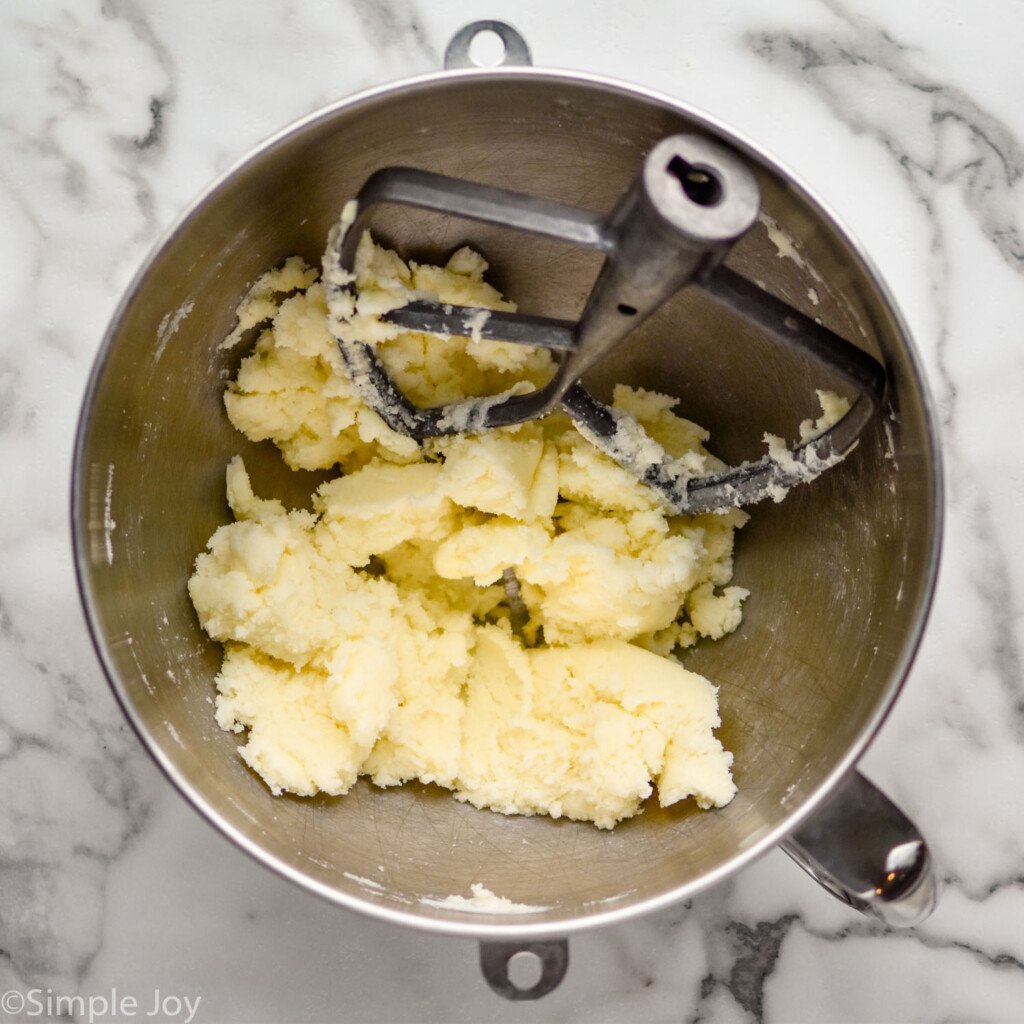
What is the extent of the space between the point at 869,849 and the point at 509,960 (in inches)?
11.8

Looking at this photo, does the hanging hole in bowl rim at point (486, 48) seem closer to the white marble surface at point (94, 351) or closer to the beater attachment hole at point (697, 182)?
the white marble surface at point (94, 351)

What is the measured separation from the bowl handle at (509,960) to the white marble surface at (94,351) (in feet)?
0.55

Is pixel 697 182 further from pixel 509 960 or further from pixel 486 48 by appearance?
pixel 509 960

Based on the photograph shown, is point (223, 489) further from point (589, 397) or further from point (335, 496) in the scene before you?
point (589, 397)

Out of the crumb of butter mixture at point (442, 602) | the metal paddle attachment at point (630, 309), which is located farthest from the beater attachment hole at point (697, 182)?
the crumb of butter mixture at point (442, 602)

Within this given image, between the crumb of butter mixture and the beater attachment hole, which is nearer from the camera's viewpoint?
the beater attachment hole

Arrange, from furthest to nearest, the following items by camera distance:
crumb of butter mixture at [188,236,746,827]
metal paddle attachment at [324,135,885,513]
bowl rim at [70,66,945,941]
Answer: crumb of butter mixture at [188,236,746,827], bowl rim at [70,66,945,941], metal paddle attachment at [324,135,885,513]

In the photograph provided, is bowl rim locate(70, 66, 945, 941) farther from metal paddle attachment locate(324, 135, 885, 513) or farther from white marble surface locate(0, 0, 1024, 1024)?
white marble surface locate(0, 0, 1024, 1024)

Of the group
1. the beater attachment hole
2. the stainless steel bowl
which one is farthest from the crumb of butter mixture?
the beater attachment hole

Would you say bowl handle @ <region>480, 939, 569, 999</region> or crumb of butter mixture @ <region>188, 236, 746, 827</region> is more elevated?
crumb of butter mixture @ <region>188, 236, 746, 827</region>

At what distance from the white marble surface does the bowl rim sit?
0.24 meters

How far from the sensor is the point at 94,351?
938mm

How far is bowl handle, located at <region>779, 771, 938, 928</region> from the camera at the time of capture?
0.73 meters

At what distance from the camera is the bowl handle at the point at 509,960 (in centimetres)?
78
